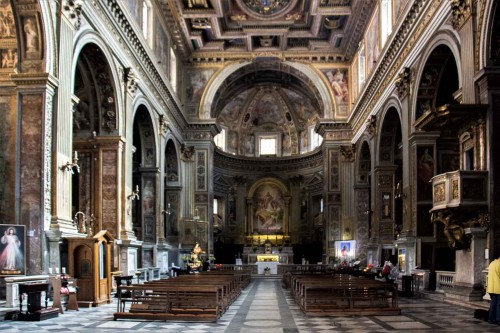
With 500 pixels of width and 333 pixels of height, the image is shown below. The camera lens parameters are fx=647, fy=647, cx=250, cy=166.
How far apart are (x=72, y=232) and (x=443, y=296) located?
33.7 feet

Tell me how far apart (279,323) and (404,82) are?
42.8 ft

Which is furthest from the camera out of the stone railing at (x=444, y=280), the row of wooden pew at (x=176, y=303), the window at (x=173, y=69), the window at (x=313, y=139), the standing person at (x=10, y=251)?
the window at (x=313, y=139)

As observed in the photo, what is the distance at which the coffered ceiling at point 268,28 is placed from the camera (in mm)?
32469

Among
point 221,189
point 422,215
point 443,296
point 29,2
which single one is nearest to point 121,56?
point 29,2

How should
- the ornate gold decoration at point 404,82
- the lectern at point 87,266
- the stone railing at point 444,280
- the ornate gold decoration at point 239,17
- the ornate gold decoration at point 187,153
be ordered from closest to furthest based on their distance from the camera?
the lectern at point 87,266, the stone railing at point 444,280, the ornate gold decoration at point 404,82, the ornate gold decoration at point 239,17, the ornate gold decoration at point 187,153

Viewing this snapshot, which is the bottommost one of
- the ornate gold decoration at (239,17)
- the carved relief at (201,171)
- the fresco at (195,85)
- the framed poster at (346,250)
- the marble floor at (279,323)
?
the framed poster at (346,250)

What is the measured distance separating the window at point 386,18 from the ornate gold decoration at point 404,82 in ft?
13.1

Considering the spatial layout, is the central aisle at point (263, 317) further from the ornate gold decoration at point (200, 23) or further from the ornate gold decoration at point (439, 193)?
the ornate gold decoration at point (200, 23)

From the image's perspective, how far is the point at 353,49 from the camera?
37.5 metres

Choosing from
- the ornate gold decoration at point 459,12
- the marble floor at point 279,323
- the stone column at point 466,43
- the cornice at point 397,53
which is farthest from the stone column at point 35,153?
the cornice at point 397,53

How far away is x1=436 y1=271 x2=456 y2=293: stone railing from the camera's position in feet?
59.9

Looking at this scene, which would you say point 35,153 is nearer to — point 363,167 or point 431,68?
point 431,68

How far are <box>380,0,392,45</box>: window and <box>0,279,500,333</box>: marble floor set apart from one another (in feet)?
48.2

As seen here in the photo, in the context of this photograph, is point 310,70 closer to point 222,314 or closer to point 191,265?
point 191,265
